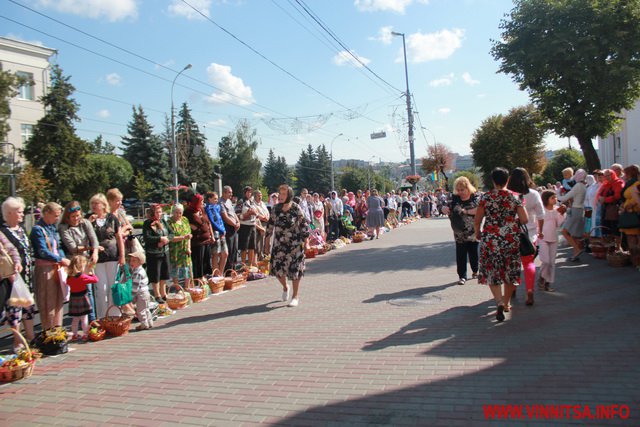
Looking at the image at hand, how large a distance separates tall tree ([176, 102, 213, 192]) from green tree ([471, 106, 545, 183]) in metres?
30.9

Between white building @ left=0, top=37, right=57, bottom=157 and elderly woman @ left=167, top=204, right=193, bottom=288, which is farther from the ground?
white building @ left=0, top=37, right=57, bottom=157

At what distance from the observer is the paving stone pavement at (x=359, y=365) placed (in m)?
3.88

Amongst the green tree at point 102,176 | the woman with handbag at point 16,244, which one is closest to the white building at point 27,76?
the green tree at point 102,176

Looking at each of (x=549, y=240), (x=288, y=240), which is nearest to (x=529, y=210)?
(x=549, y=240)

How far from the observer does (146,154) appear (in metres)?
54.0

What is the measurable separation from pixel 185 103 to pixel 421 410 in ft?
213

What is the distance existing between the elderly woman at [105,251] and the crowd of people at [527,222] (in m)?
5.35

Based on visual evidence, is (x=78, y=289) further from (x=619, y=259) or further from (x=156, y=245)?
(x=619, y=259)

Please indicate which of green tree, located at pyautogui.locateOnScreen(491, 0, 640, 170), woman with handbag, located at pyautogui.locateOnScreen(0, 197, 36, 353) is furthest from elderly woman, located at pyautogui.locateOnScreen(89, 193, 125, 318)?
green tree, located at pyautogui.locateOnScreen(491, 0, 640, 170)

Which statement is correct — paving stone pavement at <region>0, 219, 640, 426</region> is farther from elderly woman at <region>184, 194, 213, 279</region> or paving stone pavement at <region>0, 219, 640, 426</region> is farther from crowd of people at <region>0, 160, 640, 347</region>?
elderly woman at <region>184, 194, 213, 279</region>

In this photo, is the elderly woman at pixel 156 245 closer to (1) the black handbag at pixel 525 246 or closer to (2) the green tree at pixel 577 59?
(1) the black handbag at pixel 525 246

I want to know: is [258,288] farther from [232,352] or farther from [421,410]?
[421,410]

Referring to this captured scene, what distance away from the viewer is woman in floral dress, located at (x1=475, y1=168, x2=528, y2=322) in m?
6.11

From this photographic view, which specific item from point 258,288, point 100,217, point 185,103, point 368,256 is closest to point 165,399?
point 100,217
